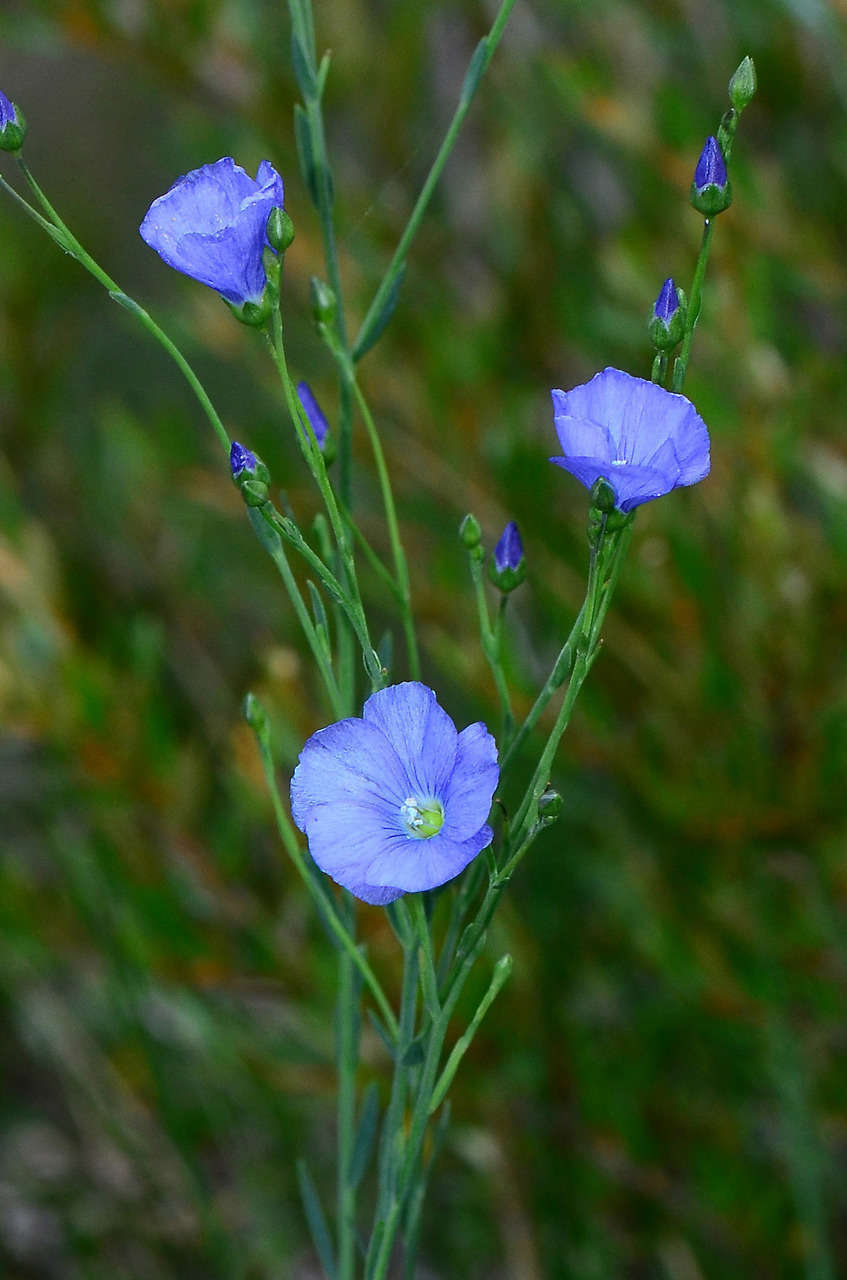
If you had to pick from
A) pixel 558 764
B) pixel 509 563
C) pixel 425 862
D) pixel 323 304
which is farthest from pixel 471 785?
pixel 558 764

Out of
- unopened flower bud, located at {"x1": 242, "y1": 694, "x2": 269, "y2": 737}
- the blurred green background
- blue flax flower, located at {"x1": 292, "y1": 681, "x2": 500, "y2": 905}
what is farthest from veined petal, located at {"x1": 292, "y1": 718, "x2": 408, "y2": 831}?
the blurred green background

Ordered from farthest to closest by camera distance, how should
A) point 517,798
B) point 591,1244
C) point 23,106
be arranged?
point 23,106, point 591,1244, point 517,798

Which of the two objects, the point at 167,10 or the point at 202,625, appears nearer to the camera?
the point at 167,10

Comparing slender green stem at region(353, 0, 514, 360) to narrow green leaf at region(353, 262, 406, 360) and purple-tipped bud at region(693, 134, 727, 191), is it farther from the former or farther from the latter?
purple-tipped bud at region(693, 134, 727, 191)

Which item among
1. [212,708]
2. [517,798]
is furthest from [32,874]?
[517,798]

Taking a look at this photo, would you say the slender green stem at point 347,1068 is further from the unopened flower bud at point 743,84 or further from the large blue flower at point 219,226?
the unopened flower bud at point 743,84

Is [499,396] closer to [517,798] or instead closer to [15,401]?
[517,798]

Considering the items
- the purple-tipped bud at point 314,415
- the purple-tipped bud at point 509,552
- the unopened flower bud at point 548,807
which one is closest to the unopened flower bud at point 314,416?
the purple-tipped bud at point 314,415
